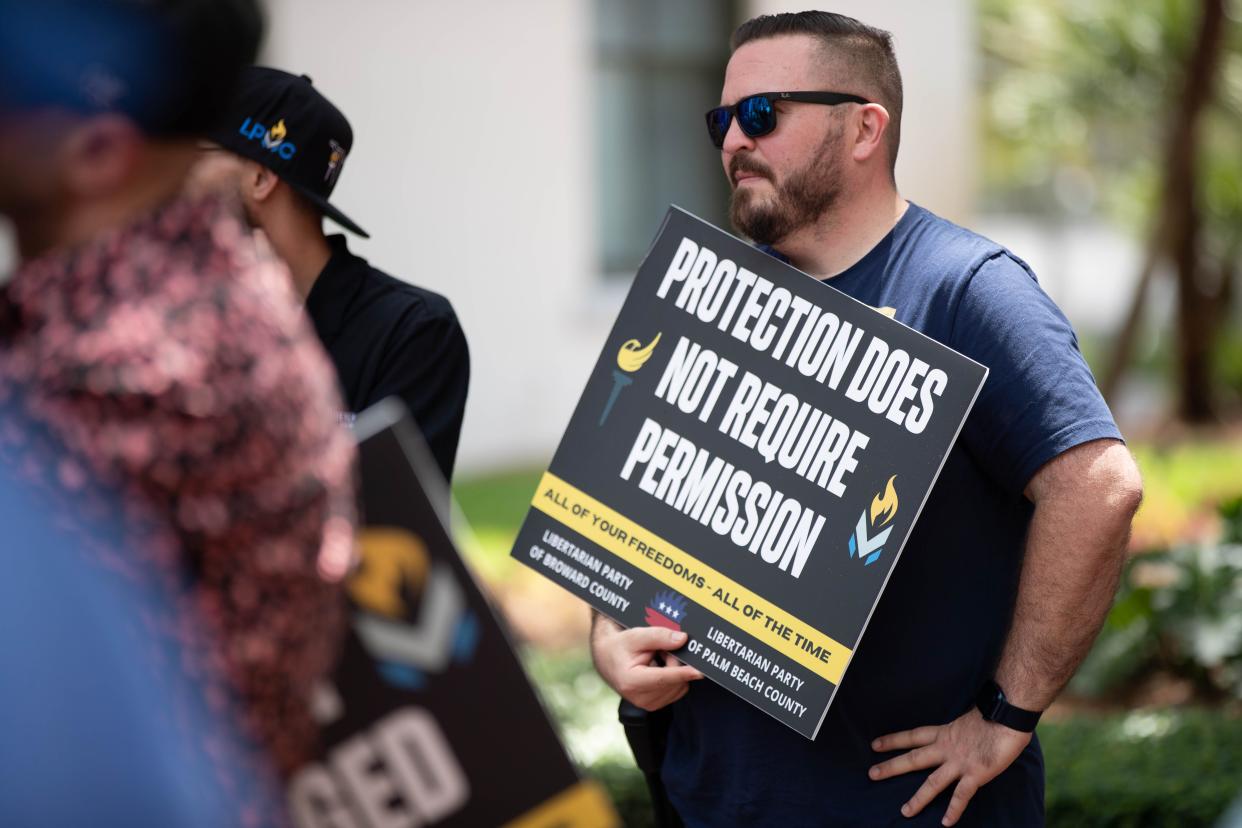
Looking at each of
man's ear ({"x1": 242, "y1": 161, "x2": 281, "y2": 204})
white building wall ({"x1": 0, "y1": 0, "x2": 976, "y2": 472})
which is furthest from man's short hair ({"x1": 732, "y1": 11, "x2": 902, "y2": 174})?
white building wall ({"x1": 0, "y1": 0, "x2": 976, "y2": 472})

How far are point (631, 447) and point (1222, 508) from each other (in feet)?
12.1

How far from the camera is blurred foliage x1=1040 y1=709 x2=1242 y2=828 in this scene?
4113mm

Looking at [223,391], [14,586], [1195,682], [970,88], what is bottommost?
[1195,682]

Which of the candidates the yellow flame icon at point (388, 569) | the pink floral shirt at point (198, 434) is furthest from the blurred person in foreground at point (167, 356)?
the yellow flame icon at point (388, 569)

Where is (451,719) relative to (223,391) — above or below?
below

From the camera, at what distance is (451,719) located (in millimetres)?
1638

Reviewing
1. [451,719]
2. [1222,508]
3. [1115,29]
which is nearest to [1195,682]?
[1222,508]

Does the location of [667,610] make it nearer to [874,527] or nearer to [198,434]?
[874,527]

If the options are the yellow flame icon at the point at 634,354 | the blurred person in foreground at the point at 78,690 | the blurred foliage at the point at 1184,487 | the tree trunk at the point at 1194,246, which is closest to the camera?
the blurred person in foreground at the point at 78,690

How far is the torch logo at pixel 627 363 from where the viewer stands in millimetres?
2545

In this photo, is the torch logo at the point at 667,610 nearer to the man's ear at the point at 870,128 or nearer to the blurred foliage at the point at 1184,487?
the man's ear at the point at 870,128

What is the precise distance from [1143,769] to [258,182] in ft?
10.2

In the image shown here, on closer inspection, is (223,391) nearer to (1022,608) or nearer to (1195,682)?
(1022,608)

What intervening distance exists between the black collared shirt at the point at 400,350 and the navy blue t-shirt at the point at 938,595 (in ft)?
2.27
